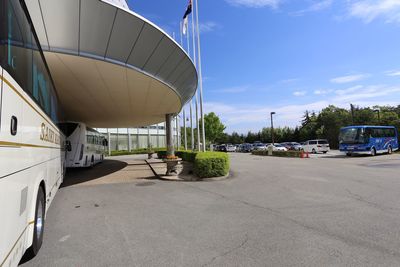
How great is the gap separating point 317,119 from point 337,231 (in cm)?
6003

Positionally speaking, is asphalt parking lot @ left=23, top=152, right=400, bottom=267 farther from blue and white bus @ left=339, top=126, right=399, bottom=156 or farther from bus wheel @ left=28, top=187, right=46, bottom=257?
blue and white bus @ left=339, top=126, right=399, bottom=156

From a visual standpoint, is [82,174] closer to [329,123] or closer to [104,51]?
[104,51]

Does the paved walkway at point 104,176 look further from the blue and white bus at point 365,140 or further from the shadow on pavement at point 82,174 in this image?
the blue and white bus at point 365,140

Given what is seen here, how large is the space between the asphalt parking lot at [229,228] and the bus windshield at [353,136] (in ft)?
58.7

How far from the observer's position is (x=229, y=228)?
18.1 ft

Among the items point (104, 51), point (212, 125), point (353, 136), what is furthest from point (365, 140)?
point (212, 125)

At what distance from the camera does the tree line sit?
47841 mm

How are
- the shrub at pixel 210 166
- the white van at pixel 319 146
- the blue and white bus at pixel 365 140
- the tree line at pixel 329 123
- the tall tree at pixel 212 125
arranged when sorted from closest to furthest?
the shrub at pixel 210 166
the blue and white bus at pixel 365 140
the white van at pixel 319 146
the tree line at pixel 329 123
the tall tree at pixel 212 125

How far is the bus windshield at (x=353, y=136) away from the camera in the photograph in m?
25.8

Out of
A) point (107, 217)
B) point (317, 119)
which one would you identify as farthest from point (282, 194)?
point (317, 119)

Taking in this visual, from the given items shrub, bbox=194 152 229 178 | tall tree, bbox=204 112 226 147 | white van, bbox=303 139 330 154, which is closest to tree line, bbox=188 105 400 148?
tall tree, bbox=204 112 226 147

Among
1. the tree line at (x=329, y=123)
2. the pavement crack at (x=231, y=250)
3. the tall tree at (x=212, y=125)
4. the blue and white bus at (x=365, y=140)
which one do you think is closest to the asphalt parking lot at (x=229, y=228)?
the pavement crack at (x=231, y=250)

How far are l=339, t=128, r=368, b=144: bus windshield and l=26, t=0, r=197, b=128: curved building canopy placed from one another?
18914 millimetres

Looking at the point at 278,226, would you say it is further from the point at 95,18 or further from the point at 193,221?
the point at 95,18
